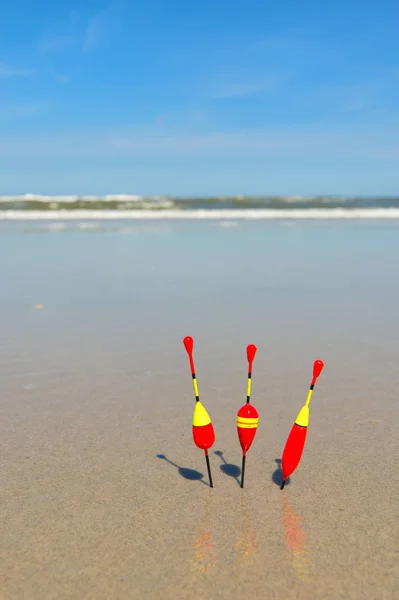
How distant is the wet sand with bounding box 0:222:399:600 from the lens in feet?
7.14

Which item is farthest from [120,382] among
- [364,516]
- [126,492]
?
[364,516]

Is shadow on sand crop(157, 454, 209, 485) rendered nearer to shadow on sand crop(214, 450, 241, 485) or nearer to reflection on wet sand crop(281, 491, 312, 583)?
shadow on sand crop(214, 450, 241, 485)

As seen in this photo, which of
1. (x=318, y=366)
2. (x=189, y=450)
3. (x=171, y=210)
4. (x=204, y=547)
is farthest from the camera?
(x=171, y=210)

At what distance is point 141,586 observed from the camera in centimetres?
209

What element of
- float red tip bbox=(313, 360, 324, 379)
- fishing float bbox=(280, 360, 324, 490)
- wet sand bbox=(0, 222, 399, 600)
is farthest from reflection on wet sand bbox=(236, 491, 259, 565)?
float red tip bbox=(313, 360, 324, 379)

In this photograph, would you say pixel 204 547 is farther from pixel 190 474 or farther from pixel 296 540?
pixel 190 474

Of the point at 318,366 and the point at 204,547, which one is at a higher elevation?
the point at 318,366

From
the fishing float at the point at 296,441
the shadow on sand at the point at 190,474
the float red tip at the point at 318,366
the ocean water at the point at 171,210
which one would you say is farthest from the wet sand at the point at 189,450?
the ocean water at the point at 171,210

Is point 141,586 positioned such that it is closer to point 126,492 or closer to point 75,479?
point 126,492

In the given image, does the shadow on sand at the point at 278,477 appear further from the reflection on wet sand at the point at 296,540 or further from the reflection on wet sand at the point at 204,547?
the reflection on wet sand at the point at 204,547

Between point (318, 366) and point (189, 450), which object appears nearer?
point (318, 366)

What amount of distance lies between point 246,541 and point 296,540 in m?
0.19

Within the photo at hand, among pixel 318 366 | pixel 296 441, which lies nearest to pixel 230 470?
pixel 296 441

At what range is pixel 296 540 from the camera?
2350mm
